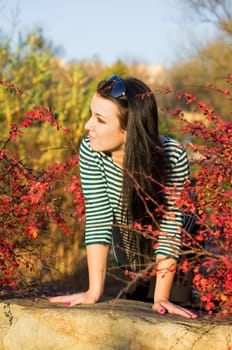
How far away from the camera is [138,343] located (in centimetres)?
291

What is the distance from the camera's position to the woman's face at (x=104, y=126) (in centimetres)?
321

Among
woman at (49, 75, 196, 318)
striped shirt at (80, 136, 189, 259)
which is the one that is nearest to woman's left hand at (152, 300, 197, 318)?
woman at (49, 75, 196, 318)

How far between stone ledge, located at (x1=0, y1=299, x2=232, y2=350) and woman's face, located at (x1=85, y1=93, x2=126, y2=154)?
72 cm

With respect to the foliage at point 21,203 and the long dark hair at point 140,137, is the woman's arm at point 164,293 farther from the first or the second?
the foliage at point 21,203

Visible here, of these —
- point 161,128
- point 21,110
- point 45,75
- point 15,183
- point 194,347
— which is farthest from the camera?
point 45,75

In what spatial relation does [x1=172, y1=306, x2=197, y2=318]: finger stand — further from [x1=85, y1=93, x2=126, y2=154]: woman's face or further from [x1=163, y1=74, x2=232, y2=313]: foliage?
[x1=85, y1=93, x2=126, y2=154]: woman's face

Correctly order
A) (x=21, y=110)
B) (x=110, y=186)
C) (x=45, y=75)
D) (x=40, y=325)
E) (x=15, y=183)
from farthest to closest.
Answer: (x=45, y=75)
(x=21, y=110)
(x=15, y=183)
(x=110, y=186)
(x=40, y=325)

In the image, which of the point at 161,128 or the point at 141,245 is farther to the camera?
the point at 161,128

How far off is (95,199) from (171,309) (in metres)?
0.63

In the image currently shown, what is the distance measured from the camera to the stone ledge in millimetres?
2838

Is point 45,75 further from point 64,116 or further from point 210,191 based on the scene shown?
point 210,191

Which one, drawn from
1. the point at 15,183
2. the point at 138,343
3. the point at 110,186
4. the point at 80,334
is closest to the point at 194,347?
the point at 138,343

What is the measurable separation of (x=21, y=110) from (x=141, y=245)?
Result: 4.66 m

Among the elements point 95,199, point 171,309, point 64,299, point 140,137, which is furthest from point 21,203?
point 171,309
